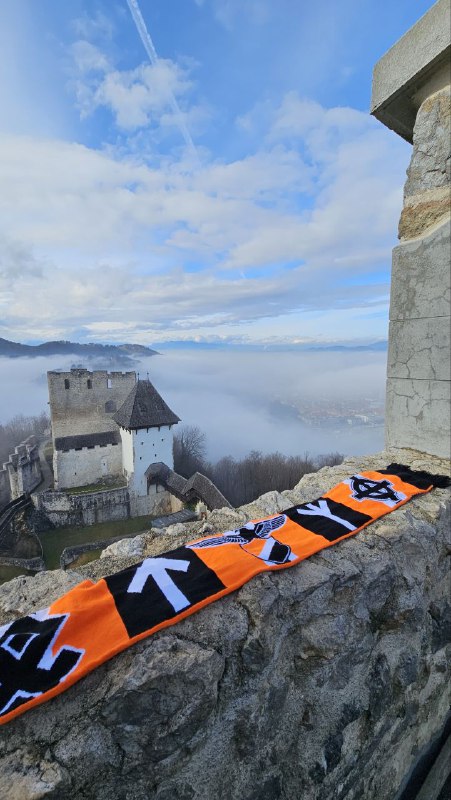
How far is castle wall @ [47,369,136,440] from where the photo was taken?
84.8 ft

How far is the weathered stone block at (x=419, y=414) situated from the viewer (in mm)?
2877

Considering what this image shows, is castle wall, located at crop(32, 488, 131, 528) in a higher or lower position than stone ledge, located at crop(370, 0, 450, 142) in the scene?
lower

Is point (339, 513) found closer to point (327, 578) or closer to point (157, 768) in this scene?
point (327, 578)

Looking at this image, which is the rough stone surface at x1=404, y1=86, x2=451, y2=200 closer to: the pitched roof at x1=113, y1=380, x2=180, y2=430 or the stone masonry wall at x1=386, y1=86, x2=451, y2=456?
the stone masonry wall at x1=386, y1=86, x2=451, y2=456

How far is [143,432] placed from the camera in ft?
72.5

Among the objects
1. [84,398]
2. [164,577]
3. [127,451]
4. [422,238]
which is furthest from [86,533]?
[422,238]

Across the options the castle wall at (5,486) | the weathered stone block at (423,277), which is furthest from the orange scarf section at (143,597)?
the castle wall at (5,486)

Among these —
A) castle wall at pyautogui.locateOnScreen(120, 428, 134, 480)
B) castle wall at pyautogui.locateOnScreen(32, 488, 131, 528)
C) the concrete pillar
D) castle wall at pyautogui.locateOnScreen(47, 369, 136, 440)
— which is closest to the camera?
the concrete pillar

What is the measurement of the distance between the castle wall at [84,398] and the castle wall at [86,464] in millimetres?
2356

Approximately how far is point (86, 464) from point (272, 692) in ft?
83.8

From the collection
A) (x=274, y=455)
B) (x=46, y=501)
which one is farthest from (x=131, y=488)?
(x=274, y=455)

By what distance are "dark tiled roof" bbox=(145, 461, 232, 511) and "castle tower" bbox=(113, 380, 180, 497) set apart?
0.57m

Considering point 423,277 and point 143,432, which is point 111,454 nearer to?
Result: point 143,432

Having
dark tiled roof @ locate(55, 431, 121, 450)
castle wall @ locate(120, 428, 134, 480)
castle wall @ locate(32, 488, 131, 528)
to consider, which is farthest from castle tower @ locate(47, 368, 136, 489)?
castle wall @ locate(32, 488, 131, 528)
